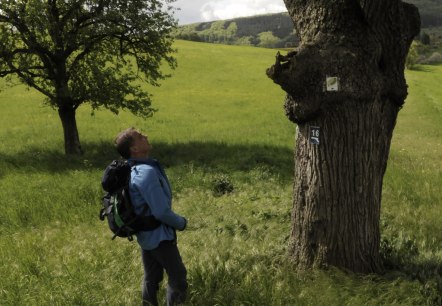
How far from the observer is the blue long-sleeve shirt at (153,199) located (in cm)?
409

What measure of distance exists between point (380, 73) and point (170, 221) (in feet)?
9.76

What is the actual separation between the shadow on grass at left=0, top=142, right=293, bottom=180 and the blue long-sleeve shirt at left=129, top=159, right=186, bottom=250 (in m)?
7.36

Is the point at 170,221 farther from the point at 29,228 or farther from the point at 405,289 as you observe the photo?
the point at 29,228

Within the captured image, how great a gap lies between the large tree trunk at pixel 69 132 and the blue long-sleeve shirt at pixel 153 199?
492 inches

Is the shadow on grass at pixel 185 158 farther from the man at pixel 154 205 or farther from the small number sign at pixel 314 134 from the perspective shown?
the man at pixel 154 205

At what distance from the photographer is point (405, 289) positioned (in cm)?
475

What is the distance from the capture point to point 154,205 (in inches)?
161

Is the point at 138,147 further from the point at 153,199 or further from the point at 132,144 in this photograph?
the point at 153,199

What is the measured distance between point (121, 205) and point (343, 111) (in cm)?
267

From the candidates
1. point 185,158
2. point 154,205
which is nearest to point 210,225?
Result: point 154,205

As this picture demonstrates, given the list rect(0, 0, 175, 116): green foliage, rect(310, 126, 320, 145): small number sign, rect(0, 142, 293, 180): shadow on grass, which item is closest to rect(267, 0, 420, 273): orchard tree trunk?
rect(310, 126, 320, 145): small number sign

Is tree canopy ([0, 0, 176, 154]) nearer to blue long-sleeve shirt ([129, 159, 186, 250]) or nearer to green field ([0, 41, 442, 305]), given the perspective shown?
green field ([0, 41, 442, 305])

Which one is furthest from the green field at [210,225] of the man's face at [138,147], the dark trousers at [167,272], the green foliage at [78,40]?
the green foliage at [78,40]

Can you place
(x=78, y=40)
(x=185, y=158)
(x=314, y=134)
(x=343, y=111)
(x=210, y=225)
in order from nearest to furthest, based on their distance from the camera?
(x=343, y=111) → (x=314, y=134) → (x=210, y=225) → (x=185, y=158) → (x=78, y=40)
